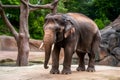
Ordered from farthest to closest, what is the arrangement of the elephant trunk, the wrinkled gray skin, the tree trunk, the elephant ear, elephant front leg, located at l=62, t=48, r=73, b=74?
the tree trunk
elephant front leg, located at l=62, t=48, r=73, b=74
the elephant ear
the wrinkled gray skin
the elephant trunk

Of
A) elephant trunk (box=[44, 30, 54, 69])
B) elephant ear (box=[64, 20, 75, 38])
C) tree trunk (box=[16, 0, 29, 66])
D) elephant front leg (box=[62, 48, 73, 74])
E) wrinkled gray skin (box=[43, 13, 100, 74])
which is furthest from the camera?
→ tree trunk (box=[16, 0, 29, 66])

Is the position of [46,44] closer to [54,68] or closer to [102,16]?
[54,68]

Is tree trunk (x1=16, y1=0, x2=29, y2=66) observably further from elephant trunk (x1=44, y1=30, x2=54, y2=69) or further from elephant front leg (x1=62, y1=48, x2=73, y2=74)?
→ elephant trunk (x1=44, y1=30, x2=54, y2=69)

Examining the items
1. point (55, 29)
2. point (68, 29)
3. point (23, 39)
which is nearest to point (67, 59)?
point (68, 29)

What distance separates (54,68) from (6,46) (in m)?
13.5

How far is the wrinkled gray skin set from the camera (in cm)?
621

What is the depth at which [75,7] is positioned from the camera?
29828mm

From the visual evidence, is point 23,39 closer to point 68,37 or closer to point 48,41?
point 68,37

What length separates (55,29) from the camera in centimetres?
627

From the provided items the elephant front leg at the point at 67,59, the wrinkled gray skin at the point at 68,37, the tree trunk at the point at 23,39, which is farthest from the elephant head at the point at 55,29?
the tree trunk at the point at 23,39

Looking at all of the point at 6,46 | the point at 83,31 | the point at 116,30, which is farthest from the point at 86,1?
the point at 83,31

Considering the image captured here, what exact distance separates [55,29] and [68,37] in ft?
1.41

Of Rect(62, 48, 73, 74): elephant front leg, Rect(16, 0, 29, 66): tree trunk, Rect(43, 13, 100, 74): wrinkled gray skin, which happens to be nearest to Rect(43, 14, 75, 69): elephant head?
Rect(43, 13, 100, 74): wrinkled gray skin

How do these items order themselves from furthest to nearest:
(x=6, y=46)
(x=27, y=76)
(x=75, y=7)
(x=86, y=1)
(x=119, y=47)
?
(x=86, y=1), (x=75, y=7), (x=6, y=46), (x=119, y=47), (x=27, y=76)
